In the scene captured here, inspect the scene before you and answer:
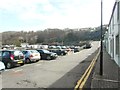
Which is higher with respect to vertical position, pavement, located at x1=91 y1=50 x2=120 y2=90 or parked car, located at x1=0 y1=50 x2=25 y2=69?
parked car, located at x1=0 y1=50 x2=25 y2=69

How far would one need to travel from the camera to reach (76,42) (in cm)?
12556

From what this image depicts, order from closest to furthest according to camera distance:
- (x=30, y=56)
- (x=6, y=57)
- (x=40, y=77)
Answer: (x=40, y=77) < (x=6, y=57) < (x=30, y=56)

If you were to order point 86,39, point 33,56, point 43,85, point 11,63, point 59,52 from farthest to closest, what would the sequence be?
point 86,39 < point 59,52 < point 33,56 < point 11,63 < point 43,85

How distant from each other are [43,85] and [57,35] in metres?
115

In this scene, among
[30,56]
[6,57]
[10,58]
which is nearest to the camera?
[10,58]

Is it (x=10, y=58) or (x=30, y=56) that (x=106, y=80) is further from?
(x=30, y=56)

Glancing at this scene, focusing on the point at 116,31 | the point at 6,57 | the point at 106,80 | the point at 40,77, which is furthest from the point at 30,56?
the point at 106,80

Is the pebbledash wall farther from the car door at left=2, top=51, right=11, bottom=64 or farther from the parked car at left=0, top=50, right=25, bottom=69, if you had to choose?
the car door at left=2, top=51, right=11, bottom=64

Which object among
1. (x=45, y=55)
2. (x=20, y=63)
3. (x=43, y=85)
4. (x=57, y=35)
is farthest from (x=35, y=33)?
(x=43, y=85)

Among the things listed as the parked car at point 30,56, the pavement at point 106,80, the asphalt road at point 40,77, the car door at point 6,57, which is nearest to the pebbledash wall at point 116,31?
the asphalt road at point 40,77

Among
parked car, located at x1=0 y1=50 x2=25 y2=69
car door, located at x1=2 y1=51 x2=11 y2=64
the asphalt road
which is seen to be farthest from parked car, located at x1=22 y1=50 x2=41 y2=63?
the asphalt road

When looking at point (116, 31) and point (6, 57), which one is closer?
point (6, 57)

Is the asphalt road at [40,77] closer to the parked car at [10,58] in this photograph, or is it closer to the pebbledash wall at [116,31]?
the parked car at [10,58]

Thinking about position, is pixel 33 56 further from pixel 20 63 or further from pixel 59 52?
pixel 59 52
